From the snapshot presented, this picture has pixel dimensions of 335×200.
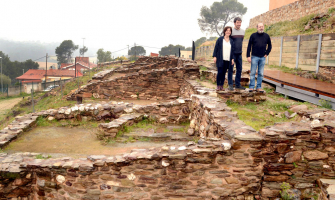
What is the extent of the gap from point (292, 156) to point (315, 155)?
14.3 inches

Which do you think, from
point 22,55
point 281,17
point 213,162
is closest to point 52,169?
point 213,162

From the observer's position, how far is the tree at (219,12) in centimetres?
5084

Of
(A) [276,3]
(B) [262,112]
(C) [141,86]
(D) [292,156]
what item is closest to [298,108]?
(B) [262,112]

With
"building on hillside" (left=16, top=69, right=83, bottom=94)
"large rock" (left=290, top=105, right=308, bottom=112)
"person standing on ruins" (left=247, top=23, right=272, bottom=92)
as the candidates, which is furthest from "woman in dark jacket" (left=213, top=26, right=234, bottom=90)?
"building on hillside" (left=16, top=69, right=83, bottom=94)

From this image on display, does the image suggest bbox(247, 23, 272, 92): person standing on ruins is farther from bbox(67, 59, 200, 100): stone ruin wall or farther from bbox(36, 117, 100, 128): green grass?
bbox(67, 59, 200, 100): stone ruin wall

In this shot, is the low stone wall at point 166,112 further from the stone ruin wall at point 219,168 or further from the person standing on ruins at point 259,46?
the stone ruin wall at point 219,168

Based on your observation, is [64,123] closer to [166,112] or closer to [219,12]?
[166,112]

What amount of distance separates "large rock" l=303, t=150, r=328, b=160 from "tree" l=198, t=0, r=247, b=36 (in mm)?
49991

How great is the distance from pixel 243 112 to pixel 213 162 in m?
2.32

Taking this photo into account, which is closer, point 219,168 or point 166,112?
point 219,168

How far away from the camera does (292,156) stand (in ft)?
13.2

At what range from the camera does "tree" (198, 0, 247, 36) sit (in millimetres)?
50844

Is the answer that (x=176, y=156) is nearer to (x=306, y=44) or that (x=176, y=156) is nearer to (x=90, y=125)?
(x=90, y=125)

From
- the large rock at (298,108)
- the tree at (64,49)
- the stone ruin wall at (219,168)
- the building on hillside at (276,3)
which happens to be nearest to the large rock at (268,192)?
the stone ruin wall at (219,168)
